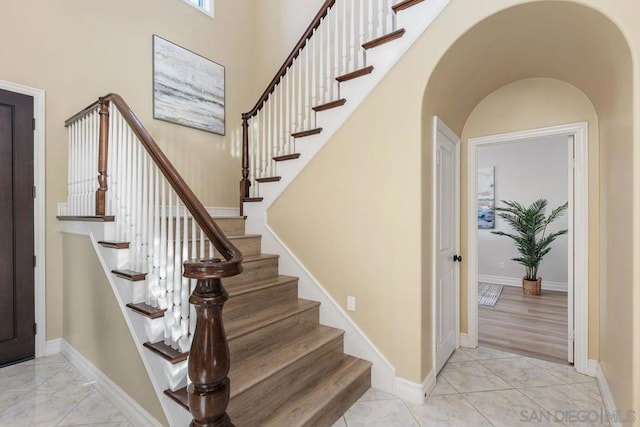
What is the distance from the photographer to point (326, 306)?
2.66m

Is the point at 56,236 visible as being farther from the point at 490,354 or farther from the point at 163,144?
the point at 490,354

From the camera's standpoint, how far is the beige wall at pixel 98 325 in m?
1.95

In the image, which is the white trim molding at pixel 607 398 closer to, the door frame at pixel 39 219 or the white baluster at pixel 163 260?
the white baluster at pixel 163 260

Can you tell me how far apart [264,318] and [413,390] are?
1176 millimetres

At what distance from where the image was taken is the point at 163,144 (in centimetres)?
359

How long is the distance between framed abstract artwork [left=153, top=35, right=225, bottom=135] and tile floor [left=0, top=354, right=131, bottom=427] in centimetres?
260

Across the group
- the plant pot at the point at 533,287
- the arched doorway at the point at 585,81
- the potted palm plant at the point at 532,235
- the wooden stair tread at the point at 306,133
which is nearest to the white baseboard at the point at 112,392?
the wooden stair tread at the point at 306,133

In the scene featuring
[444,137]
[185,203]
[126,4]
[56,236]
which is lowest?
[56,236]

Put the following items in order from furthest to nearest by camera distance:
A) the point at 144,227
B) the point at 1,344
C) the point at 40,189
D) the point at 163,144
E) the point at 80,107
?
the point at 163,144
the point at 80,107
the point at 40,189
the point at 1,344
the point at 144,227

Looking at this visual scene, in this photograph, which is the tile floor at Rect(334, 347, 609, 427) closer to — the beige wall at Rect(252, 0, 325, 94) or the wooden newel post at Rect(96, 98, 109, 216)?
the wooden newel post at Rect(96, 98, 109, 216)

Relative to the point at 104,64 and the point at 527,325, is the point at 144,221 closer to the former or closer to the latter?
the point at 104,64

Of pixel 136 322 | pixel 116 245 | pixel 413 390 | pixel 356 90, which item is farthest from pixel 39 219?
pixel 413 390

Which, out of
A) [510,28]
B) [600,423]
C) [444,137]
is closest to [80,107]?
[444,137]

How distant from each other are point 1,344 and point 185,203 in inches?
95.6
